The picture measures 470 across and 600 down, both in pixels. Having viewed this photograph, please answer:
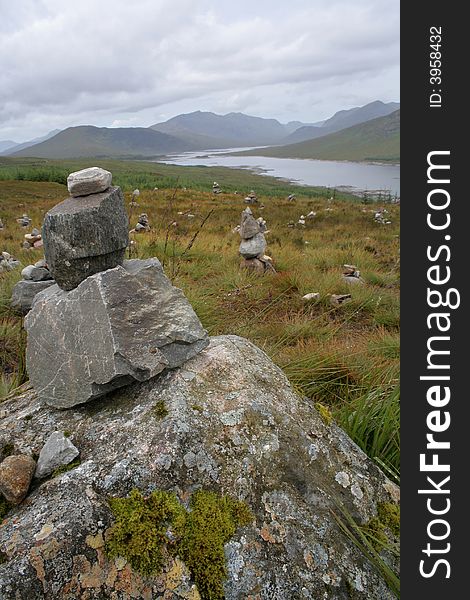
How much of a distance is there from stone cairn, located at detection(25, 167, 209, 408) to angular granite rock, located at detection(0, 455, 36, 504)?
567mm

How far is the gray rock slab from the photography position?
2.23m

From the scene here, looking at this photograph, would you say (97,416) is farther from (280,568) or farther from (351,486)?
(351,486)

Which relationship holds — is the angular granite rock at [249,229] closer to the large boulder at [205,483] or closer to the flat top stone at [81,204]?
the flat top stone at [81,204]

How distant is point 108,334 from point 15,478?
0.95 m

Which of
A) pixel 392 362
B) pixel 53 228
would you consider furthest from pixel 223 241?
pixel 53 228

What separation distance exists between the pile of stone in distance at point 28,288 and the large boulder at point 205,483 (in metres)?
3.97

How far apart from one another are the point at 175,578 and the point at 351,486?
1.11m

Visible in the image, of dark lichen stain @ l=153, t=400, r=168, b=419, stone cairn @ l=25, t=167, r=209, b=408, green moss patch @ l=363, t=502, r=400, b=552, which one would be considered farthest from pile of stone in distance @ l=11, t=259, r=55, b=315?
green moss patch @ l=363, t=502, r=400, b=552

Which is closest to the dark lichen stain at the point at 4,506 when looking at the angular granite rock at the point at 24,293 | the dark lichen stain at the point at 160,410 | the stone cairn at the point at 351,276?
the dark lichen stain at the point at 160,410

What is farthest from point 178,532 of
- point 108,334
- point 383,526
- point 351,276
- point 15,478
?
point 351,276

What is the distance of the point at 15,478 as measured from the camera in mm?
2098

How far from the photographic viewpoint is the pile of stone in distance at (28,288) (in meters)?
6.55

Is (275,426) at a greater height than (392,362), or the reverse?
(275,426)

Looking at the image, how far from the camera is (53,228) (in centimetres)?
304
